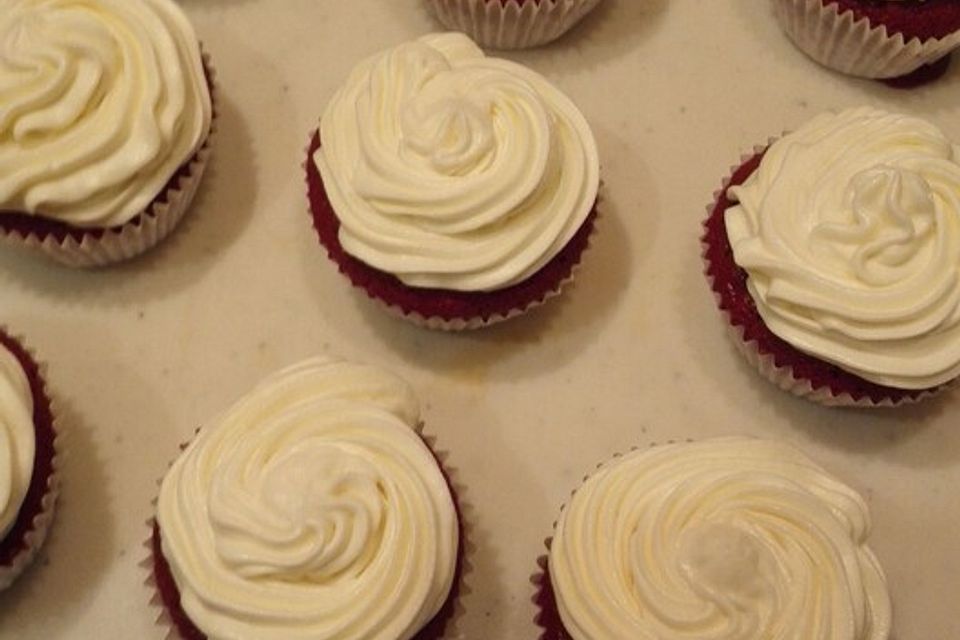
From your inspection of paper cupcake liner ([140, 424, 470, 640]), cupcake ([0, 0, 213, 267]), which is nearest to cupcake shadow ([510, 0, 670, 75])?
cupcake ([0, 0, 213, 267])

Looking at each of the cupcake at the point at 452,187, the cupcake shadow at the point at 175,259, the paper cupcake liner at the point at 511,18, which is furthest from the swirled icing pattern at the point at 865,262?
the cupcake shadow at the point at 175,259

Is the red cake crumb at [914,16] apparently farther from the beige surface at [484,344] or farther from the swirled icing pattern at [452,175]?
the swirled icing pattern at [452,175]

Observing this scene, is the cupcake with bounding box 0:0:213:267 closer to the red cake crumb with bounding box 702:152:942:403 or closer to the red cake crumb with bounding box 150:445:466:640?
the red cake crumb with bounding box 150:445:466:640

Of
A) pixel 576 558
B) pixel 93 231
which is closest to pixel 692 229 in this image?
pixel 576 558

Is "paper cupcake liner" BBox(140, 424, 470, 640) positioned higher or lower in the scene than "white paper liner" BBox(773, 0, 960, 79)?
lower

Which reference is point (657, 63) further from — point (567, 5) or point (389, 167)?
point (389, 167)
